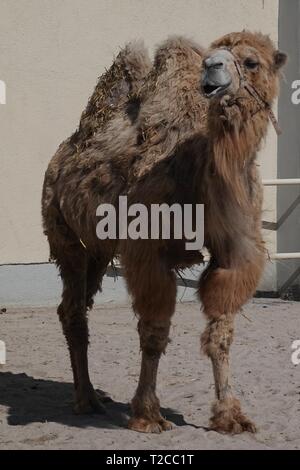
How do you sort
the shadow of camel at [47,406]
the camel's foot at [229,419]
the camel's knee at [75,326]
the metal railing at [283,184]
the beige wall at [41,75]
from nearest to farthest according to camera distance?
the camel's foot at [229,419] → the shadow of camel at [47,406] → the camel's knee at [75,326] → the beige wall at [41,75] → the metal railing at [283,184]

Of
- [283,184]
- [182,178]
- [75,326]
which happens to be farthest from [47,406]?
[283,184]

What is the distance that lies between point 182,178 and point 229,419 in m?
1.34

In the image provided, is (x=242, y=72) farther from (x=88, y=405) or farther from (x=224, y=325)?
(x=88, y=405)

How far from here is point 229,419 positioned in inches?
211

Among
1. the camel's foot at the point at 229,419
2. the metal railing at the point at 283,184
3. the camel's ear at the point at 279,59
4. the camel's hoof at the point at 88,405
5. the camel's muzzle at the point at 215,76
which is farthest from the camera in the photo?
the metal railing at the point at 283,184

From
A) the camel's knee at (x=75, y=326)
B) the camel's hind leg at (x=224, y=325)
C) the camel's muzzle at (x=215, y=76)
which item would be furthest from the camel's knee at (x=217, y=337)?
the camel's muzzle at (x=215, y=76)

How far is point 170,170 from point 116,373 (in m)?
2.26

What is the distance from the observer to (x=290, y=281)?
10609 millimetres

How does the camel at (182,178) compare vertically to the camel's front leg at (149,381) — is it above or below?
above

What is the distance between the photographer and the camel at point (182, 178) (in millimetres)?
5094

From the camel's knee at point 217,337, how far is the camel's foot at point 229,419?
269 millimetres

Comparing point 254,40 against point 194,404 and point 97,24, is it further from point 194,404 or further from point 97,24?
point 97,24

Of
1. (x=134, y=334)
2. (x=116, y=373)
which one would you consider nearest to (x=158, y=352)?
(x=116, y=373)

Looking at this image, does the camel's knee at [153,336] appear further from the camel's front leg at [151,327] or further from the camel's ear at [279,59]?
the camel's ear at [279,59]
